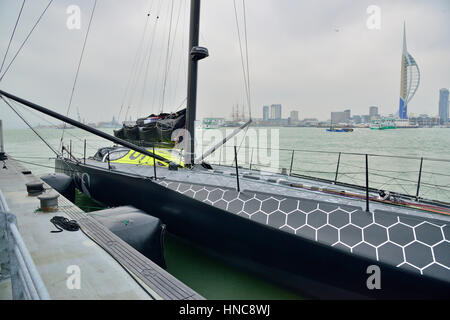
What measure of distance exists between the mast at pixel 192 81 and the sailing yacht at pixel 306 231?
0.89 metres

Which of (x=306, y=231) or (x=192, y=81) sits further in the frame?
(x=192, y=81)

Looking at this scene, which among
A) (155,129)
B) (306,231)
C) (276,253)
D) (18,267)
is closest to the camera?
(18,267)

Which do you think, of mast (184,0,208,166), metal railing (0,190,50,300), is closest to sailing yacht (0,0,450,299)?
mast (184,0,208,166)

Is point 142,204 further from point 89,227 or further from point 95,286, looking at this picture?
point 95,286

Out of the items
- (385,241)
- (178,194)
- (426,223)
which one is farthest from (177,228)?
(426,223)

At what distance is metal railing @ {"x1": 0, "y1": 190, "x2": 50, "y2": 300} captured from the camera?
1521mm

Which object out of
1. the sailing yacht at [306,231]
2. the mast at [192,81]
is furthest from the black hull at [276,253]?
the mast at [192,81]

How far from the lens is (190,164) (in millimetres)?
6379

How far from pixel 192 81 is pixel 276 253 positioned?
4.49m

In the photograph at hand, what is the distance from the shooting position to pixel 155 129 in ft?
23.3

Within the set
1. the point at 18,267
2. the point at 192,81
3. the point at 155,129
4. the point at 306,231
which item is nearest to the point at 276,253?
the point at 306,231

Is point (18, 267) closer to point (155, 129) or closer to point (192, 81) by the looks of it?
point (192, 81)

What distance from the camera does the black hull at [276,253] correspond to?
2.75 m

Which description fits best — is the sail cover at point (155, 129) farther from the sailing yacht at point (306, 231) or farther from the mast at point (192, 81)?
the sailing yacht at point (306, 231)
